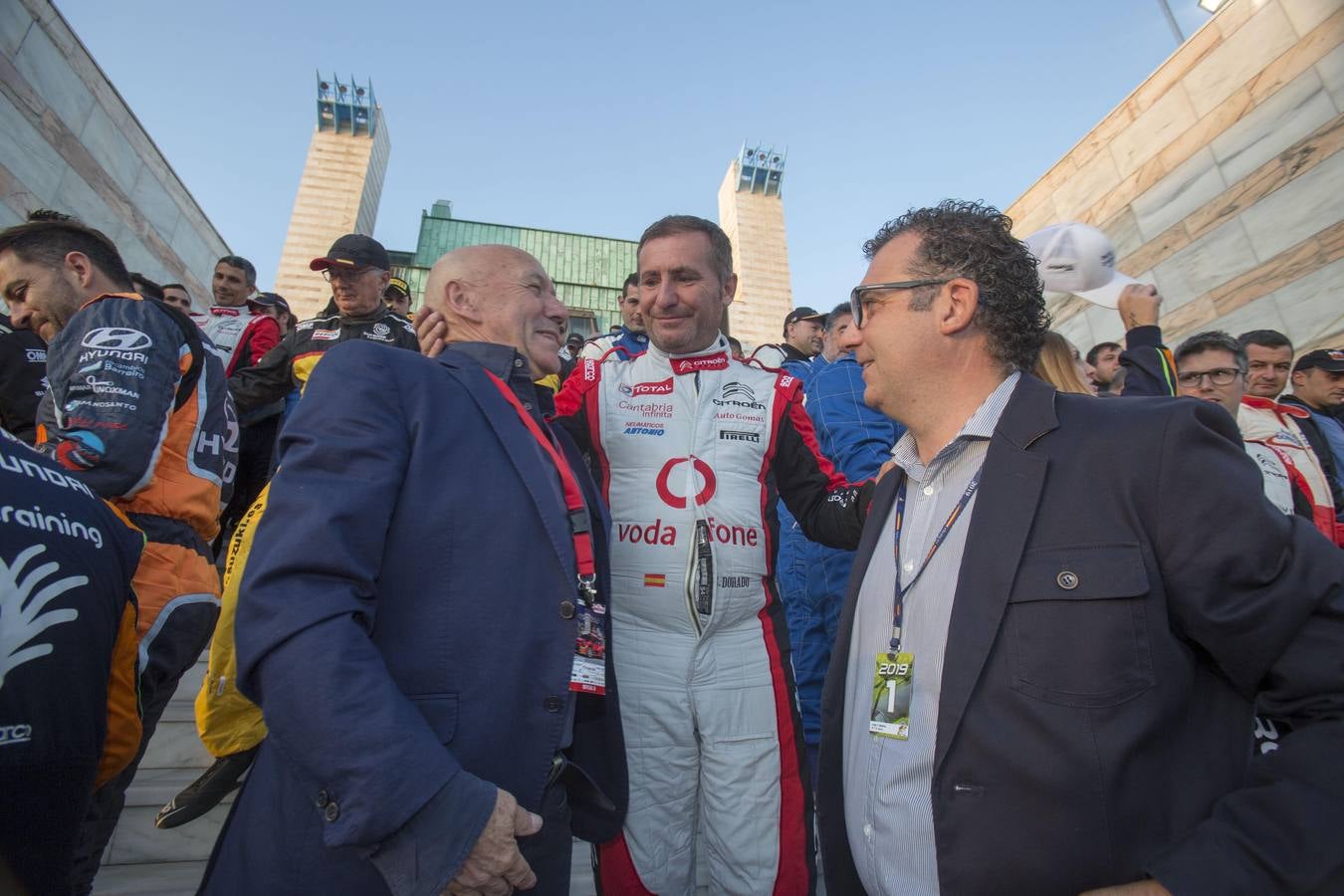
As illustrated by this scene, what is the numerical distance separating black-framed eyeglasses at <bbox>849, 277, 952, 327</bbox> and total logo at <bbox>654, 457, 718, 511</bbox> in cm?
78

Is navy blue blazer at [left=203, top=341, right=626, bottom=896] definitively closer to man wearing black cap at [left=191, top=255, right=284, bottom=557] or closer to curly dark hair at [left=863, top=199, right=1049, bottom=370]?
curly dark hair at [left=863, top=199, right=1049, bottom=370]

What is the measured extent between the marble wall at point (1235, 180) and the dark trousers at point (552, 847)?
796cm

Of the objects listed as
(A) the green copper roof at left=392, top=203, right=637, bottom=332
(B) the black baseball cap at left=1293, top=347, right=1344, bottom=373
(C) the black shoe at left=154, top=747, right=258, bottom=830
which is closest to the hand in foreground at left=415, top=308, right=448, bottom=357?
(C) the black shoe at left=154, top=747, right=258, bottom=830

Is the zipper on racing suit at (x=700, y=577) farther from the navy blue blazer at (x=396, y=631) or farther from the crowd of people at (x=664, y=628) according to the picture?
the navy blue blazer at (x=396, y=631)

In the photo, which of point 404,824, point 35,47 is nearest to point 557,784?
point 404,824

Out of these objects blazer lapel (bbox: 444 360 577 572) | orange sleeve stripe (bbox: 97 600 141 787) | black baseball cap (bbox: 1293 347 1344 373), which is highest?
black baseball cap (bbox: 1293 347 1344 373)

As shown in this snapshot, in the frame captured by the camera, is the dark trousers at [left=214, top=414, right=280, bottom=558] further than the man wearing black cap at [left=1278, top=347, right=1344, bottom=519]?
Yes

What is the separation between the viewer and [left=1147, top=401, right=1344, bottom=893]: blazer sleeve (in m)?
1.01

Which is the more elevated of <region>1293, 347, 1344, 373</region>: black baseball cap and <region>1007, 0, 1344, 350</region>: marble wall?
<region>1007, 0, 1344, 350</region>: marble wall

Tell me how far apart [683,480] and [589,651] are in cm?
95

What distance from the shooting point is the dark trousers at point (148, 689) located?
2070 mm

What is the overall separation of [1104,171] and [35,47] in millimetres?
11903

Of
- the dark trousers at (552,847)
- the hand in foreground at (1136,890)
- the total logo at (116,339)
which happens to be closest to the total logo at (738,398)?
the dark trousers at (552,847)

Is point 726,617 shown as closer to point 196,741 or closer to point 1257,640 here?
point 1257,640
